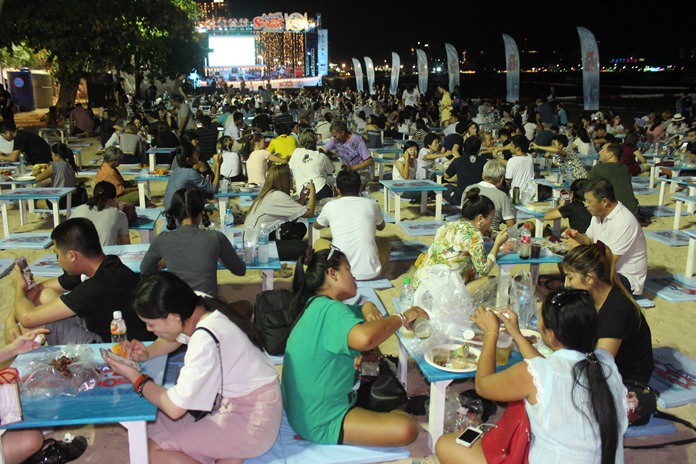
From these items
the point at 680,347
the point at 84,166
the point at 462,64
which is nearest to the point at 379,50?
the point at 462,64

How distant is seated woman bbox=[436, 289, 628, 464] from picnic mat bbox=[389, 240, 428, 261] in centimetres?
496

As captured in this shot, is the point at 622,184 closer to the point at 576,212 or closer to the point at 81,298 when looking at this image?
the point at 576,212

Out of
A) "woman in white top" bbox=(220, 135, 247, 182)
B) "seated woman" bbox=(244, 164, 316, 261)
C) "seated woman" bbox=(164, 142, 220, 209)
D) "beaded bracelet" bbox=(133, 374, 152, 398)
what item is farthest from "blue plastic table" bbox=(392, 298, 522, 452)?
"woman in white top" bbox=(220, 135, 247, 182)

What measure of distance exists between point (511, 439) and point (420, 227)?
6.39 metres

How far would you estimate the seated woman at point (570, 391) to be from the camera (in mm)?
2510

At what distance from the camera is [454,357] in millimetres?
3500

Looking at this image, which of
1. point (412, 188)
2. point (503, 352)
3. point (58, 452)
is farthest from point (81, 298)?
point (412, 188)

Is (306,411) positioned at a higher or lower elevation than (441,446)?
higher

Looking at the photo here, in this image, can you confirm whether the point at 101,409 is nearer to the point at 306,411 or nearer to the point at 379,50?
the point at 306,411

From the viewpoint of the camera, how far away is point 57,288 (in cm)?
410

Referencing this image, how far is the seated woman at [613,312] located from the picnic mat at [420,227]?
5.18 meters

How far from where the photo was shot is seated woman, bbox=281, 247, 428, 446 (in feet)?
10.1

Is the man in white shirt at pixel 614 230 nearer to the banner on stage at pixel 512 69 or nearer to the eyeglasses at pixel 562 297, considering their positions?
the eyeglasses at pixel 562 297

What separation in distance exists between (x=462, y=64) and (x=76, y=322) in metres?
93.9
